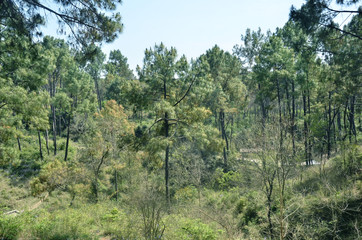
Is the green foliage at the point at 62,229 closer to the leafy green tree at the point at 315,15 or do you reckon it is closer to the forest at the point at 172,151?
the forest at the point at 172,151

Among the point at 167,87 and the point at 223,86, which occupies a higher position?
the point at 223,86

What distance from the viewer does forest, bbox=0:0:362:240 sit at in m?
7.20

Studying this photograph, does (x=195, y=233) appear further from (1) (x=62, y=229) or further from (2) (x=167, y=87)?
(2) (x=167, y=87)

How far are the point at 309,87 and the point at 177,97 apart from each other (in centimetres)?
1264

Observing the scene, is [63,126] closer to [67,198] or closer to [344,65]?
[67,198]

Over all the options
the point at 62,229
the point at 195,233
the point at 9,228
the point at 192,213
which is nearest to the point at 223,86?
the point at 192,213

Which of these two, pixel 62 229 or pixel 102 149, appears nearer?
pixel 62 229

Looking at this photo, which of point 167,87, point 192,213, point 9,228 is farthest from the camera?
point 167,87

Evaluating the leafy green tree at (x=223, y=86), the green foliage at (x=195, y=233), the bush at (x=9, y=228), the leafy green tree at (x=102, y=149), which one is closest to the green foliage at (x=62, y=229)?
the bush at (x=9, y=228)

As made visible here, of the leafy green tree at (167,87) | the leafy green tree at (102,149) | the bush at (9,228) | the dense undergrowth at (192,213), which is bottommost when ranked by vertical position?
the dense undergrowth at (192,213)

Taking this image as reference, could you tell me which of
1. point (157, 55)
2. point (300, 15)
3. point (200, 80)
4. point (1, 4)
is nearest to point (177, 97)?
point (200, 80)

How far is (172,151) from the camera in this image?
2239 cm

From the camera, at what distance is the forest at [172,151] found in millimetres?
7199

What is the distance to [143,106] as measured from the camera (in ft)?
52.3
